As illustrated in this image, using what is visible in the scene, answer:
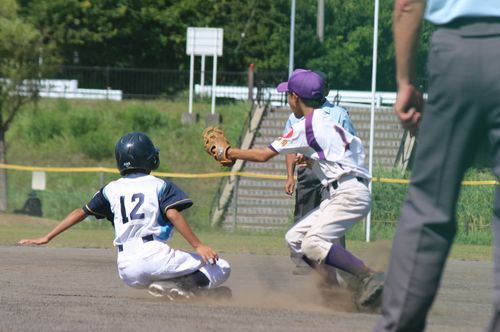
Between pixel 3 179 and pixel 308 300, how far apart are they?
15452mm

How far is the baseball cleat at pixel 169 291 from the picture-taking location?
8.24m

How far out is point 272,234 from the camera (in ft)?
68.6

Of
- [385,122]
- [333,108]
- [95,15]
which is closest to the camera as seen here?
[333,108]

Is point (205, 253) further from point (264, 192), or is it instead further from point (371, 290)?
point (264, 192)

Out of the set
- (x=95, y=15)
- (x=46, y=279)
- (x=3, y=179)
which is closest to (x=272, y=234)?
(x=3, y=179)

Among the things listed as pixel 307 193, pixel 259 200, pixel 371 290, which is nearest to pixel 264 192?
pixel 259 200

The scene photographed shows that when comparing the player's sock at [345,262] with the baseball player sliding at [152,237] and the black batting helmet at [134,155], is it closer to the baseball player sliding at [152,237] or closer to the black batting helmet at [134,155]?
the baseball player sliding at [152,237]

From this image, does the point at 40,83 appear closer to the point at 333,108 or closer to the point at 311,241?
the point at 333,108

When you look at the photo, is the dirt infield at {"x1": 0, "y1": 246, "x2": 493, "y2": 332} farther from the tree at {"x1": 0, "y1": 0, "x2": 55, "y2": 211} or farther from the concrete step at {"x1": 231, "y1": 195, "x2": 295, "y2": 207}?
the tree at {"x1": 0, "y1": 0, "x2": 55, "y2": 211}

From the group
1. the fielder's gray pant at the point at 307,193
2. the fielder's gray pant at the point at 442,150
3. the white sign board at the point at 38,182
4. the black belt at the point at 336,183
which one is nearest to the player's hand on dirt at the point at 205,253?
the black belt at the point at 336,183

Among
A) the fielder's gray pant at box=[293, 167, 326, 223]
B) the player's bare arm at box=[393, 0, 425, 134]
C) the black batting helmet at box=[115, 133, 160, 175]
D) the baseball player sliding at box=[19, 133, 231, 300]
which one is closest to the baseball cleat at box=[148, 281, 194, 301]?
the baseball player sliding at box=[19, 133, 231, 300]

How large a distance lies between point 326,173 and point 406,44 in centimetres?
442

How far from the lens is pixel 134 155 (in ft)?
27.6

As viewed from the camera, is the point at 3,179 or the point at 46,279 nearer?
the point at 46,279
